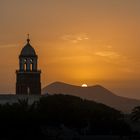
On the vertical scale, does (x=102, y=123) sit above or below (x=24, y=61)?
below

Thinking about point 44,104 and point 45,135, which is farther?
point 44,104

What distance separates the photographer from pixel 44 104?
106 meters

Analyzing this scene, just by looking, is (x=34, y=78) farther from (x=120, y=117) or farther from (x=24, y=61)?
(x=120, y=117)

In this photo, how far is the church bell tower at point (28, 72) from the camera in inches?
4395

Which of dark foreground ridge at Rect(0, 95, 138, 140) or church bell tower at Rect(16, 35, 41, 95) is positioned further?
church bell tower at Rect(16, 35, 41, 95)

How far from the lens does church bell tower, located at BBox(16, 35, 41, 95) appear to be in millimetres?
111625

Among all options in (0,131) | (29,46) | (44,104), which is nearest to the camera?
(0,131)

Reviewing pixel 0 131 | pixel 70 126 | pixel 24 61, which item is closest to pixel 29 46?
pixel 24 61

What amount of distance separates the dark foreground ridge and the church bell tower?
271cm

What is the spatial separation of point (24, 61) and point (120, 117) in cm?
1230

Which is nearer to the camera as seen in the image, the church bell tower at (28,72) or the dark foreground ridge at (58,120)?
the dark foreground ridge at (58,120)

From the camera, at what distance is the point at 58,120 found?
100062mm

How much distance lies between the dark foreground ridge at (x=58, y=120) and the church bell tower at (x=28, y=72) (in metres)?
2.71

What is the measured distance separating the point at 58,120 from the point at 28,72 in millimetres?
13073
